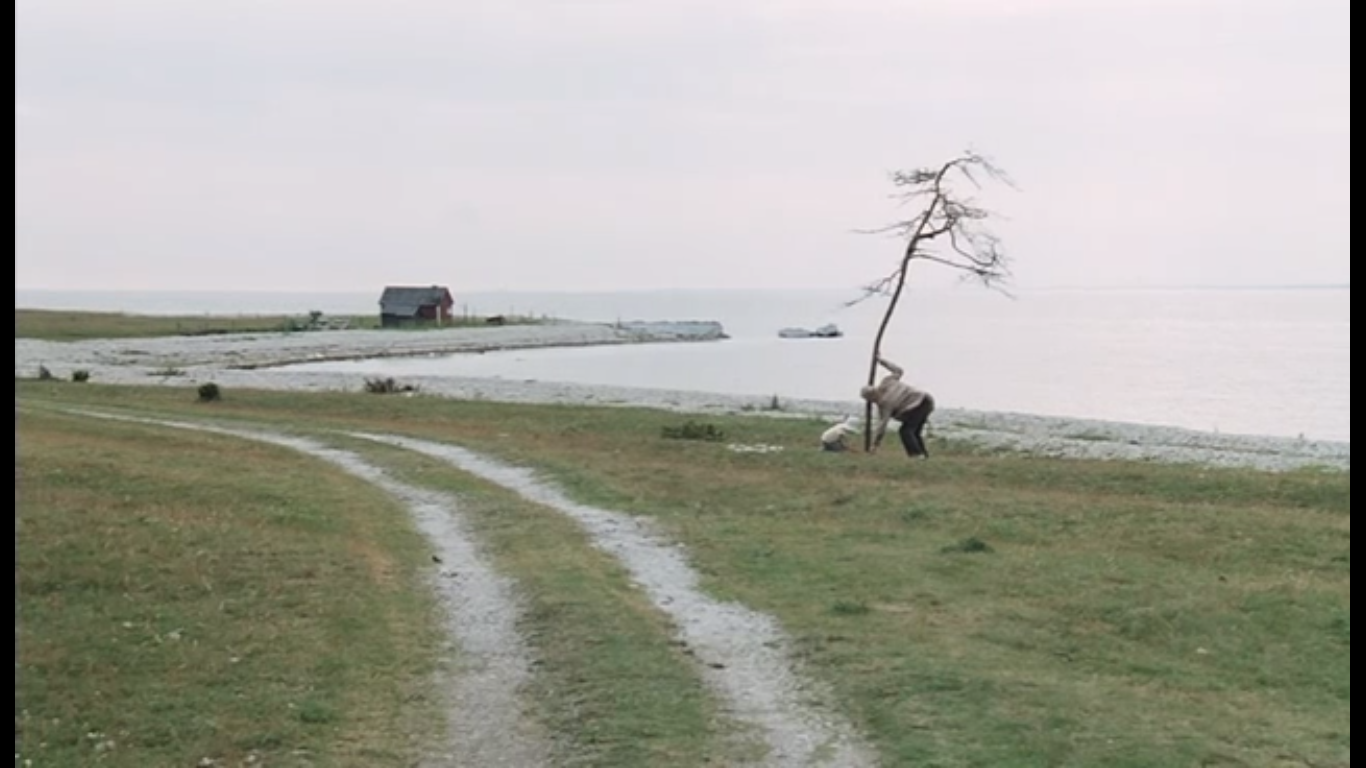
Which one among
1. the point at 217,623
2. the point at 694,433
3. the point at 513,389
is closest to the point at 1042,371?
the point at 513,389

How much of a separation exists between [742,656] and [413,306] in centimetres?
14136

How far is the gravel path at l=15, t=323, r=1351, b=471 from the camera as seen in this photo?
134 ft

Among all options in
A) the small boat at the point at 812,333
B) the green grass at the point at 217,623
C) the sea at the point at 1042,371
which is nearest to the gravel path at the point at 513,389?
the sea at the point at 1042,371

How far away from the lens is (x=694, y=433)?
31.4m

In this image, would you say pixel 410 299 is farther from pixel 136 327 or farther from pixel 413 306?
pixel 136 327

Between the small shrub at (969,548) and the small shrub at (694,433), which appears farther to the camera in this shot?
the small shrub at (694,433)

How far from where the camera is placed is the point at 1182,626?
41.3ft

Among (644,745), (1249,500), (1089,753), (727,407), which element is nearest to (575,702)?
(644,745)

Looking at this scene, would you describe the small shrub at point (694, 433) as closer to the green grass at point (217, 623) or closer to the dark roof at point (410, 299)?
the green grass at point (217, 623)

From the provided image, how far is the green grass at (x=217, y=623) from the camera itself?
9.11m

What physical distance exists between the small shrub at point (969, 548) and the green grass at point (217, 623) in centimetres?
617

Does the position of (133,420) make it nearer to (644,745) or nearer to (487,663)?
(487,663)

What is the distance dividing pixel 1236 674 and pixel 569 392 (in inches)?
2193

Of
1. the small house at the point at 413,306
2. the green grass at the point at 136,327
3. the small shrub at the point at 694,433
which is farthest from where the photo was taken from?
the small house at the point at 413,306
